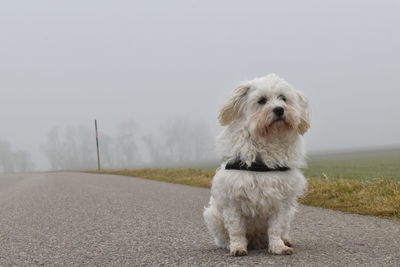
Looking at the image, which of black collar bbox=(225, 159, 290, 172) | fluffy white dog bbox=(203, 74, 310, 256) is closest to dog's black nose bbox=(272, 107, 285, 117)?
fluffy white dog bbox=(203, 74, 310, 256)

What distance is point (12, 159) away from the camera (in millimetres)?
134375

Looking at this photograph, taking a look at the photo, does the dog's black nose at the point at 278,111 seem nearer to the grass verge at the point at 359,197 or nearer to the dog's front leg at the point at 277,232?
the dog's front leg at the point at 277,232

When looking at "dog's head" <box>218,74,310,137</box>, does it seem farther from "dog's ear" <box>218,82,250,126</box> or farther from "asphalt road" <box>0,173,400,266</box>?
"asphalt road" <box>0,173,400,266</box>

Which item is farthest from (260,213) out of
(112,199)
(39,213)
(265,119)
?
(112,199)

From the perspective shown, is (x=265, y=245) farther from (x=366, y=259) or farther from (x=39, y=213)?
(x=39, y=213)

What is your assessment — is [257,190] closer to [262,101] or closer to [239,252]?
[239,252]

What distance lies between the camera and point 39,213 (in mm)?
10211

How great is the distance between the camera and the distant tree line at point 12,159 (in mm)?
132125

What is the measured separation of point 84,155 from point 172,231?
124 meters

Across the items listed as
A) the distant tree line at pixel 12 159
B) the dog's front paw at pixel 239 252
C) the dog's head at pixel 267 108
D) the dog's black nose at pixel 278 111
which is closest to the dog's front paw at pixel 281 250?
the dog's front paw at pixel 239 252

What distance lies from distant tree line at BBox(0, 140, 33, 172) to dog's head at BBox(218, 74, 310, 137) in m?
139

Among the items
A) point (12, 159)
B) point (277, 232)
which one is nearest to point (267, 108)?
point (277, 232)

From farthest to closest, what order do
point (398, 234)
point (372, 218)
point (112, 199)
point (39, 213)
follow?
1. point (112, 199)
2. point (39, 213)
3. point (372, 218)
4. point (398, 234)

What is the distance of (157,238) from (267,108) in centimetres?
281
